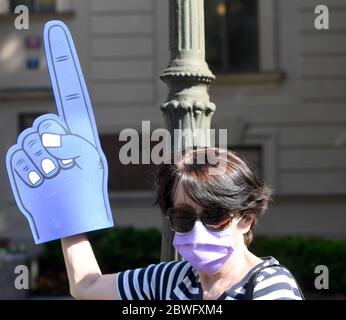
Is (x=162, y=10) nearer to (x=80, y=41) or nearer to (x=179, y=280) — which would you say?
(x=80, y=41)

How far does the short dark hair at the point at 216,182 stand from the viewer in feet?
7.48

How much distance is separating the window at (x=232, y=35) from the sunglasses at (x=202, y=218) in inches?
385

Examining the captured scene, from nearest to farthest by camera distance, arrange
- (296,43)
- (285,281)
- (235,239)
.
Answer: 1. (285,281)
2. (235,239)
3. (296,43)

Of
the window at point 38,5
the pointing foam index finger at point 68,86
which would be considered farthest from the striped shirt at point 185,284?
the window at point 38,5

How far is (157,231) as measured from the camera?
36.2 ft

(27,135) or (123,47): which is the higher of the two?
(123,47)

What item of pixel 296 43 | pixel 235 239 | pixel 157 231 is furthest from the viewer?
pixel 296 43

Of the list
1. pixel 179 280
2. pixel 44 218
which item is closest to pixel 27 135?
pixel 44 218

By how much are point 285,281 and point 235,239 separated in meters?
0.25

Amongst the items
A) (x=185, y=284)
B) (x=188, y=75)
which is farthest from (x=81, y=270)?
(x=188, y=75)

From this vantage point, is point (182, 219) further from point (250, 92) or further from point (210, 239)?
point (250, 92)

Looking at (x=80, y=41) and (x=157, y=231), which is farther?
(x=80, y=41)

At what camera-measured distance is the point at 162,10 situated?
38.4 feet

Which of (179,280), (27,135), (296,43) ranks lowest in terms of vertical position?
(179,280)
